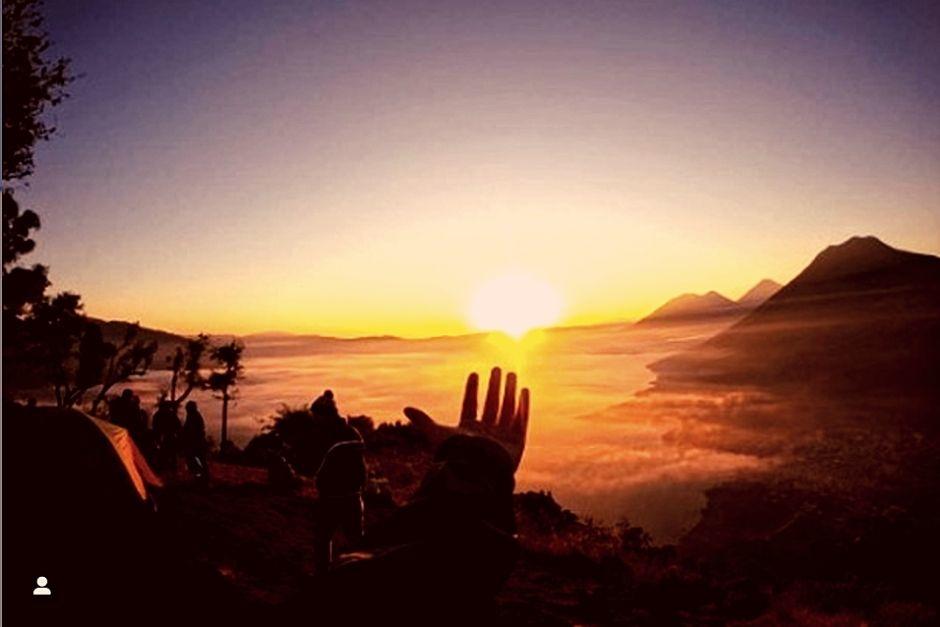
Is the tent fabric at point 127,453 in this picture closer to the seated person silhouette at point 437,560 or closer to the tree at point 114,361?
the seated person silhouette at point 437,560

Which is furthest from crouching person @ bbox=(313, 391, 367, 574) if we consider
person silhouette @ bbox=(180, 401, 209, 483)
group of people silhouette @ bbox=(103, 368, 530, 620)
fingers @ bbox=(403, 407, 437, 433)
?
fingers @ bbox=(403, 407, 437, 433)

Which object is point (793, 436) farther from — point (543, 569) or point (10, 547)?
point (10, 547)

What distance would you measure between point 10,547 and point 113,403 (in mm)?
9991

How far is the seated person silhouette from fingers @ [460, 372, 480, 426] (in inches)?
1053

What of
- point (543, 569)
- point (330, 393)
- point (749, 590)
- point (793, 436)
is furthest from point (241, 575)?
point (793, 436)

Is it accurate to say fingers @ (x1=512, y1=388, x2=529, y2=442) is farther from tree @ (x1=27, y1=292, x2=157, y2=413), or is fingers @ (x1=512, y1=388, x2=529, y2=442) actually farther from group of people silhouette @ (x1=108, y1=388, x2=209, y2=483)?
tree @ (x1=27, y1=292, x2=157, y2=413)

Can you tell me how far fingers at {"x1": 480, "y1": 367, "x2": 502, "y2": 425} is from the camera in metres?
37.1

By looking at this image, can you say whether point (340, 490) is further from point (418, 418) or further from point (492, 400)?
point (492, 400)

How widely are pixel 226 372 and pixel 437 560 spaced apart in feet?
224

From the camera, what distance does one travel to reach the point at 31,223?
33.7 m

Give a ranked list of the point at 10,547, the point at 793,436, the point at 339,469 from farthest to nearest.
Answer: the point at 793,436 < the point at 339,469 < the point at 10,547

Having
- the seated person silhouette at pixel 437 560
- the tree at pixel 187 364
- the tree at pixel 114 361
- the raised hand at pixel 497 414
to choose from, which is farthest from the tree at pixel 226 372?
the seated person silhouette at pixel 437 560

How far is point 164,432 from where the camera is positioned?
20.2 metres

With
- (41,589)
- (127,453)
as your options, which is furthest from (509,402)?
(41,589)
